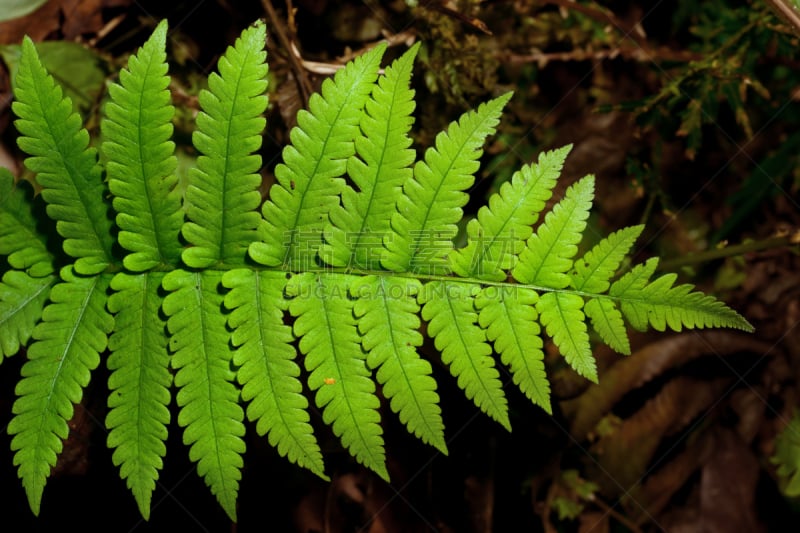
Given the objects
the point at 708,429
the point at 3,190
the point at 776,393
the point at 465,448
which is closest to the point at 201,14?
the point at 3,190

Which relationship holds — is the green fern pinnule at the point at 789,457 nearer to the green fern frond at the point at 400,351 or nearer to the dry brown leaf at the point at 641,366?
the dry brown leaf at the point at 641,366

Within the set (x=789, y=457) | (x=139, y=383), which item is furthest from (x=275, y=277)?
(x=789, y=457)

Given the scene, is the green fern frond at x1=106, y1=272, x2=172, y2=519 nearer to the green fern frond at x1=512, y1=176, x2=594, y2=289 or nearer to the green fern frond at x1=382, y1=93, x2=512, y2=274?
the green fern frond at x1=382, y1=93, x2=512, y2=274

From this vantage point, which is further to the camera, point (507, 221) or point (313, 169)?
point (507, 221)

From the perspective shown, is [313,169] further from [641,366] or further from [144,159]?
[641,366]

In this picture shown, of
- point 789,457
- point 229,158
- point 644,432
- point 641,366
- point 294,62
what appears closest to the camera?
point 229,158

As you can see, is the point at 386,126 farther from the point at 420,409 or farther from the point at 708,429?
the point at 708,429
